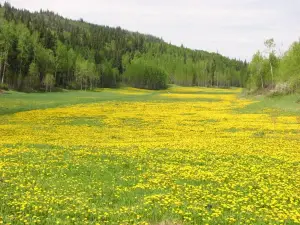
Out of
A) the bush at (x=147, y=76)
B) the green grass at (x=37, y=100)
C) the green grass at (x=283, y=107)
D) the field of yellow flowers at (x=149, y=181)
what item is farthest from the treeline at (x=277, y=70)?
the bush at (x=147, y=76)

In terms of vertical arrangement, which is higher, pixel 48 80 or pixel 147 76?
pixel 147 76

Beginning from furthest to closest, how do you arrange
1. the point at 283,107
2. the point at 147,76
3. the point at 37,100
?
the point at 147,76 → the point at 37,100 → the point at 283,107

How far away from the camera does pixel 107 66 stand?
16812 centimetres

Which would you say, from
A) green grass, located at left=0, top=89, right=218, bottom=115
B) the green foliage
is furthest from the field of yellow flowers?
the green foliage

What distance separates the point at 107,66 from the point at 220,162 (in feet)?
503

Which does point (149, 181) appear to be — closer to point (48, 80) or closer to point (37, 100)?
point (37, 100)

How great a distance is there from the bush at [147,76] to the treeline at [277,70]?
221 feet

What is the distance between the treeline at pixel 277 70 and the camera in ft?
→ 242

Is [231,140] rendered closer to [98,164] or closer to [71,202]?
[98,164]

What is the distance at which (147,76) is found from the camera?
185000mm

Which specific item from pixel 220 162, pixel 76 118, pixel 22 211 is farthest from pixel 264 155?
pixel 76 118

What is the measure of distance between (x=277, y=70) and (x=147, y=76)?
9402 cm

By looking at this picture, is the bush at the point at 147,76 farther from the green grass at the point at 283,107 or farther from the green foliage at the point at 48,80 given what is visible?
the green grass at the point at 283,107

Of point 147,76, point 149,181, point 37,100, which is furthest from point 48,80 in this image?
point 149,181
